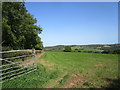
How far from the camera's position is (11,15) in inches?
389

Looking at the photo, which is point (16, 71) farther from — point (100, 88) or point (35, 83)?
point (100, 88)

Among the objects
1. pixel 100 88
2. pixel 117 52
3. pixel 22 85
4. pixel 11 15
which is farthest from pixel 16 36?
pixel 117 52

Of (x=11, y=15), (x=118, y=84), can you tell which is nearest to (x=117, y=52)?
(x=118, y=84)

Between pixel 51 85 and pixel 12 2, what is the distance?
10.1m

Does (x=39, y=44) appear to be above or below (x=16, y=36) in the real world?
below

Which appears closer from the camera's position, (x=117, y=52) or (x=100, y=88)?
(x=100, y=88)

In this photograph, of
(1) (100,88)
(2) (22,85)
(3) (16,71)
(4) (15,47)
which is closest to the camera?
(1) (100,88)

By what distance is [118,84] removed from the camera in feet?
13.0

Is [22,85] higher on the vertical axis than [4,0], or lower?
lower

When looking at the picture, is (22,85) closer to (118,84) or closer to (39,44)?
(118,84)

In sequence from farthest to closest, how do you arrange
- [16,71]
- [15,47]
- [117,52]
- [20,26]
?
[117,52] < [15,47] < [20,26] < [16,71]

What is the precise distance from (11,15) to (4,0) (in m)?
1.62

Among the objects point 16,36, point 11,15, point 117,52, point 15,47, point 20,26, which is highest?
point 11,15

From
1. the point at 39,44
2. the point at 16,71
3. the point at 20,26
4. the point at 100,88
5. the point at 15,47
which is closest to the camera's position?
the point at 100,88
